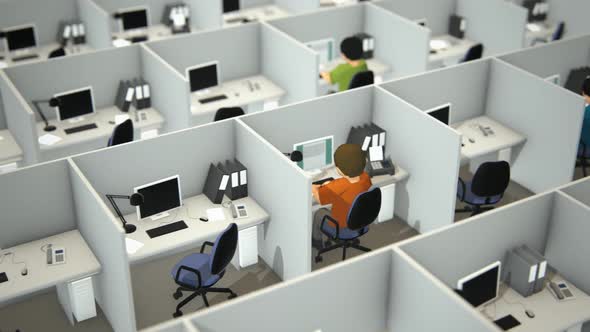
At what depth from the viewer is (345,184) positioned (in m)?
5.60

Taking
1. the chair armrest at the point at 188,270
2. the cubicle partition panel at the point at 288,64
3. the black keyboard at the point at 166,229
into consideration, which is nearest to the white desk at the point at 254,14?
the cubicle partition panel at the point at 288,64

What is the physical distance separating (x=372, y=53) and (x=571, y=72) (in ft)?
6.98

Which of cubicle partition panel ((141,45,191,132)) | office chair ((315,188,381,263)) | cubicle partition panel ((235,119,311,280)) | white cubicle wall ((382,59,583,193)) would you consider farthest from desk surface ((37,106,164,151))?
white cubicle wall ((382,59,583,193))

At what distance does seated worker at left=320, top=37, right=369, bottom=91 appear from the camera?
741 cm

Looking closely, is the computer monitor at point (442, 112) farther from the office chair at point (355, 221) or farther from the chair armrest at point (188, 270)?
the chair armrest at point (188, 270)

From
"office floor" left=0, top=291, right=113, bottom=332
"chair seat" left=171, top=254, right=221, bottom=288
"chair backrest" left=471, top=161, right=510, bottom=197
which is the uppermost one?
"chair backrest" left=471, top=161, right=510, bottom=197

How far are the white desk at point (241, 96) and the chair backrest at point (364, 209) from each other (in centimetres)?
220

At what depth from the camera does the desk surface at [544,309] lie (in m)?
4.45

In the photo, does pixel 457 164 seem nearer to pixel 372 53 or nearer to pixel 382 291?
pixel 382 291

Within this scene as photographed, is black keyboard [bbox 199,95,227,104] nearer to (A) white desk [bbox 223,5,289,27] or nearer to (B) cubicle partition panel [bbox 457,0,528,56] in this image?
(A) white desk [bbox 223,5,289,27]

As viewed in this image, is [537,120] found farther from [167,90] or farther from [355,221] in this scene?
[167,90]

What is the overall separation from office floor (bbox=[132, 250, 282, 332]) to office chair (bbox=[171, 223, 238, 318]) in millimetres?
134

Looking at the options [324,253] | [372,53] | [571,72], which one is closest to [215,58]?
[372,53]

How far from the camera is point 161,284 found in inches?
224
